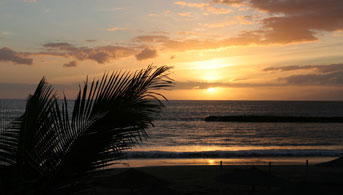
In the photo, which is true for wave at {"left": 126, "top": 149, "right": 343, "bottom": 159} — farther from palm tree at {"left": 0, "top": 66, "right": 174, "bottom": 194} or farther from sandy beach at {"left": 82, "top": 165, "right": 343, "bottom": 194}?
palm tree at {"left": 0, "top": 66, "right": 174, "bottom": 194}

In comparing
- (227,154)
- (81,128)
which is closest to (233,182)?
(81,128)

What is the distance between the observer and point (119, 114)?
354 centimetres

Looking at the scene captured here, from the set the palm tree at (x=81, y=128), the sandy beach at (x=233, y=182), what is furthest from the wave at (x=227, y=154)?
the palm tree at (x=81, y=128)

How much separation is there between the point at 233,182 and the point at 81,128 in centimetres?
848

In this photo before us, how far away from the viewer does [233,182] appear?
11.1 metres

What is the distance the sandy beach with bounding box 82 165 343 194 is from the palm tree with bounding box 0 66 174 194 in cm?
38

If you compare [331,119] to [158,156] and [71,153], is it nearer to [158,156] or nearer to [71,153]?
[158,156]

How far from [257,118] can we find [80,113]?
290 feet

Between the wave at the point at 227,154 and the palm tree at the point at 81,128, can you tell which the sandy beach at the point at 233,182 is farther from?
the wave at the point at 227,154

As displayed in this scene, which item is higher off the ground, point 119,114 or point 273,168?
point 119,114

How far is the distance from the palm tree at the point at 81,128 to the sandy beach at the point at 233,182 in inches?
14.8

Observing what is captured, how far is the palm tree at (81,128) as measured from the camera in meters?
3.56

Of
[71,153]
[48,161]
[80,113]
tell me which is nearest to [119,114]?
[80,113]

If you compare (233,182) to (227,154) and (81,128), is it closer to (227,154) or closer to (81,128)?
(81,128)
